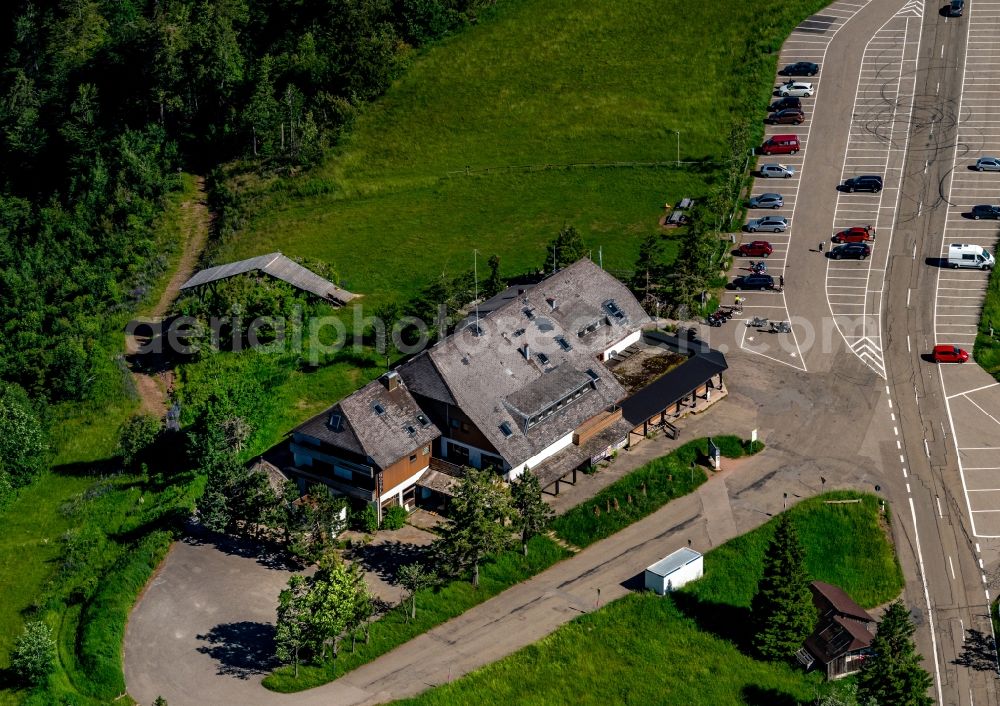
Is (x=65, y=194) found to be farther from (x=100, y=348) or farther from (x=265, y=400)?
(x=265, y=400)

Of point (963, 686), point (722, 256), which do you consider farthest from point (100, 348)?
point (963, 686)

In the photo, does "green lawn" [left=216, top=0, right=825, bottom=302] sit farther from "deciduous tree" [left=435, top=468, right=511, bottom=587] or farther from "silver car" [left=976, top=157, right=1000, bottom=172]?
"deciduous tree" [left=435, top=468, right=511, bottom=587]

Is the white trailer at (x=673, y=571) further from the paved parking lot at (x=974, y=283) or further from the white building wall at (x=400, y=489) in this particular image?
the paved parking lot at (x=974, y=283)

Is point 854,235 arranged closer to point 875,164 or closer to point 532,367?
point 875,164

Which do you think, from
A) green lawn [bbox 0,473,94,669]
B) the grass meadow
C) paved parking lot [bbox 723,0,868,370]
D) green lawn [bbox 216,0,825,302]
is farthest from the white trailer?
green lawn [bbox 0,473,94,669]

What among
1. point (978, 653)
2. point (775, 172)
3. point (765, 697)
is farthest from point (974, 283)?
point (765, 697)

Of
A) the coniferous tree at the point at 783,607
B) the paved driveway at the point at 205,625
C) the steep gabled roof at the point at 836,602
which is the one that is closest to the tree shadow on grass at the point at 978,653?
the steep gabled roof at the point at 836,602
